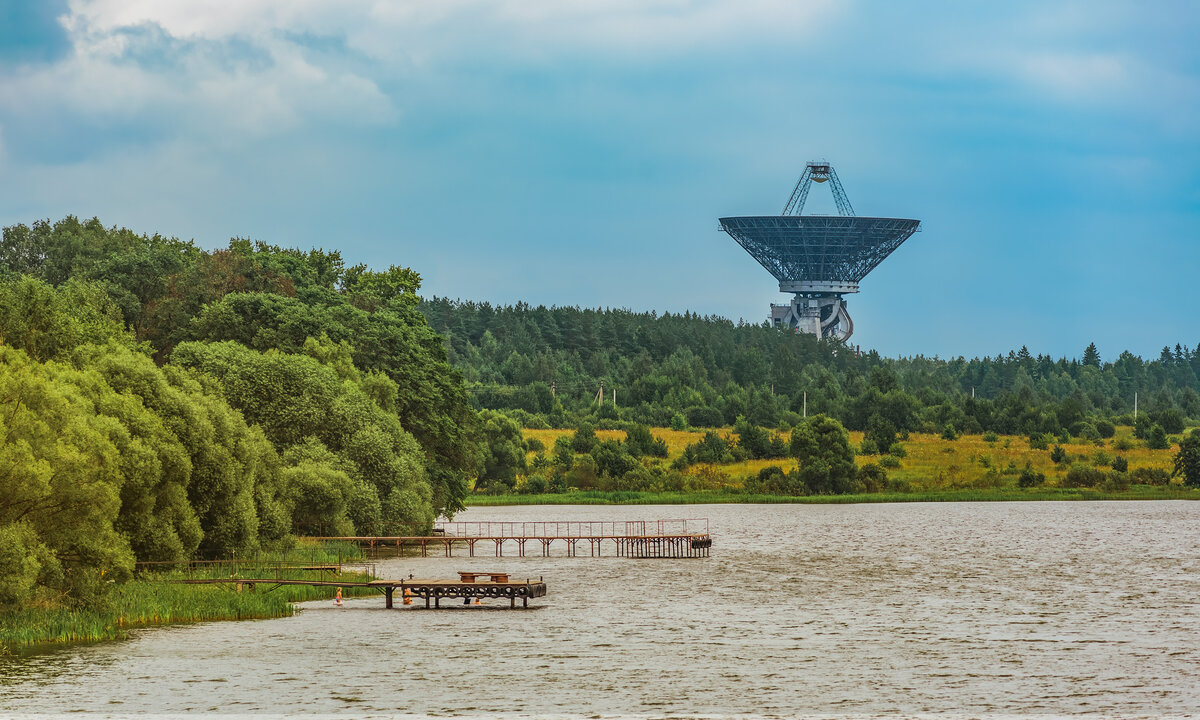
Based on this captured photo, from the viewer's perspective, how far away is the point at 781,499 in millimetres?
159000

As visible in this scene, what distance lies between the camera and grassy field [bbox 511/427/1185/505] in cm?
16200

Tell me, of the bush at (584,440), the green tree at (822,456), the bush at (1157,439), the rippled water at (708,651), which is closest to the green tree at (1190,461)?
the bush at (1157,439)

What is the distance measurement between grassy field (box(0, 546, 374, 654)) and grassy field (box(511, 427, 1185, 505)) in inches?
3745

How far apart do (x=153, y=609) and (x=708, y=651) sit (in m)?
20.9

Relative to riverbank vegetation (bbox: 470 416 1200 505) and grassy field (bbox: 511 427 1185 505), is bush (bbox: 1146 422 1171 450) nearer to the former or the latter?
riverbank vegetation (bbox: 470 416 1200 505)

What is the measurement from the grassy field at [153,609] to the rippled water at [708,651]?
121 cm

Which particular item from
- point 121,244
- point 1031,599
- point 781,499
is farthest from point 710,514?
point 1031,599

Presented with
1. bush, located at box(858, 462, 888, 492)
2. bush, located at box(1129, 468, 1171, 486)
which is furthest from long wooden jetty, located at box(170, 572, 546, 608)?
bush, located at box(1129, 468, 1171, 486)

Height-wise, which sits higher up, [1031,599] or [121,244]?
[121,244]

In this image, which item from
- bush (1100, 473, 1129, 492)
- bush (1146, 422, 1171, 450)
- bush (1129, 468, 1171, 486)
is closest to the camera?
bush (1100, 473, 1129, 492)

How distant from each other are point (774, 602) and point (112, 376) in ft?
100

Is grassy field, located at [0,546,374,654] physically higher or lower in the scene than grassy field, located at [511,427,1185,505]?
lower

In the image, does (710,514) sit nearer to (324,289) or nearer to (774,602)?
(324,289)

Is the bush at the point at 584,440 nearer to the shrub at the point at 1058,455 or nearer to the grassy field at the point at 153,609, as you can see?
the shrub at the point at 1058,455
